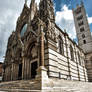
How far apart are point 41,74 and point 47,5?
11.6 meters

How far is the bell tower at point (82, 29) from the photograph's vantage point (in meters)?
29.0

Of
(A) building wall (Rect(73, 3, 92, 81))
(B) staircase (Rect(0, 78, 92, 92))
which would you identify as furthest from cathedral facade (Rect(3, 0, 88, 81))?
(A) building wall (Rect(73, 3, 92, 81))

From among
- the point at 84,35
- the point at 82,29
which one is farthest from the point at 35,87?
the point at 82,29

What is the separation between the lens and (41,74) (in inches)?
281

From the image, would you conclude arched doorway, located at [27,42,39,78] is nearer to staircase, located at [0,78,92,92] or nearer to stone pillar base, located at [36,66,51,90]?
staircase, located at [0,78,92,92]

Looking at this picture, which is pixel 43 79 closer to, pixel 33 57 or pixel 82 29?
pixel 33 57

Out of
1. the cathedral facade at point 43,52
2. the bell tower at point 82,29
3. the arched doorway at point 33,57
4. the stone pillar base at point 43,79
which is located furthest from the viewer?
the bell tower at point 82,29

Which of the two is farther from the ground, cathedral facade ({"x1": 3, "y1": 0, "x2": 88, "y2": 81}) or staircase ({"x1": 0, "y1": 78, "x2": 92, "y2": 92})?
cathedral facade ({"x1": 3, "y1": 0, "x2": 88, "y2": 81})

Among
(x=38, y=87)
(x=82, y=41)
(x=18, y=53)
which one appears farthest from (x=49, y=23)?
(x=82, y=41)

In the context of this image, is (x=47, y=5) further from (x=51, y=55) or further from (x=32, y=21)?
(x=51, y=55)

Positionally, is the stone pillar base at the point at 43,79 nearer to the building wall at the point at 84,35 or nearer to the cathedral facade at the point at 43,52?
the cathedral facade at the point at 43,52

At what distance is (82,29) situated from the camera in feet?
107

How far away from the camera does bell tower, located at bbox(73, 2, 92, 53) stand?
2898 cm

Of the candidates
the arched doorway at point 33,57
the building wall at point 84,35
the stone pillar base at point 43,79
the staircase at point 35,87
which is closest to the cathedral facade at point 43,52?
the arched doorway at point 33,57
